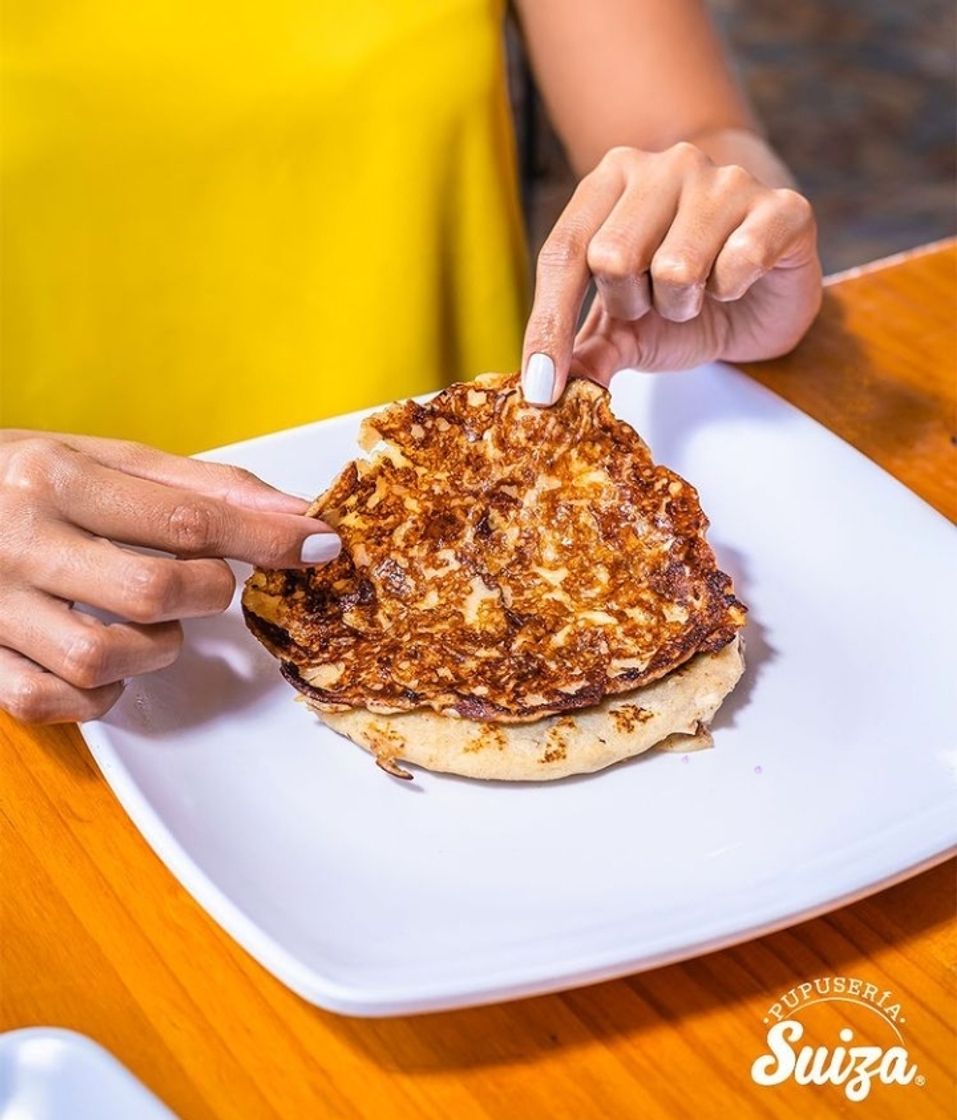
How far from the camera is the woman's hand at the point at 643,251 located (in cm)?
127

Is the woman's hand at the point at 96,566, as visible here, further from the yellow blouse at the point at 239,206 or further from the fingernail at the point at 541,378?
the yellow blouse at the point at 239,206

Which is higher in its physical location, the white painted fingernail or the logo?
the white painted fingernail

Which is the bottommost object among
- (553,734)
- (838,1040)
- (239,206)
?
(838,1040)

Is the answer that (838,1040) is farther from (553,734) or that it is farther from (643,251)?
(643,251)

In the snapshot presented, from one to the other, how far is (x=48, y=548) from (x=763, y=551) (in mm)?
647

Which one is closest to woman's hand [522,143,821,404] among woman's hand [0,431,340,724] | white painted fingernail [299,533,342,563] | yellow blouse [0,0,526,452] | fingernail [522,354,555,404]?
fingernail [522,354,555,404]

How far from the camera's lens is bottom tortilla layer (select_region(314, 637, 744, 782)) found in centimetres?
105

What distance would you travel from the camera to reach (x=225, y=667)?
46.3 inches

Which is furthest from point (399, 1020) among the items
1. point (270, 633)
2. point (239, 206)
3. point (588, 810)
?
point (239, 206)

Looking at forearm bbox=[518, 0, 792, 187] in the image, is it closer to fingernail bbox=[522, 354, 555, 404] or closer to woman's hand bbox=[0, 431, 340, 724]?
fingernail bbox=[522, 354, 555, 404]

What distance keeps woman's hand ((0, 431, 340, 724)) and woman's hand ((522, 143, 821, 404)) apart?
324 millimetres

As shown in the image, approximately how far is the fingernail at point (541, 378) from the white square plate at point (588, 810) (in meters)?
0.24

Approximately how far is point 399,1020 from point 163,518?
413mm

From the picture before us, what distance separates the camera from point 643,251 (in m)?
1.31
